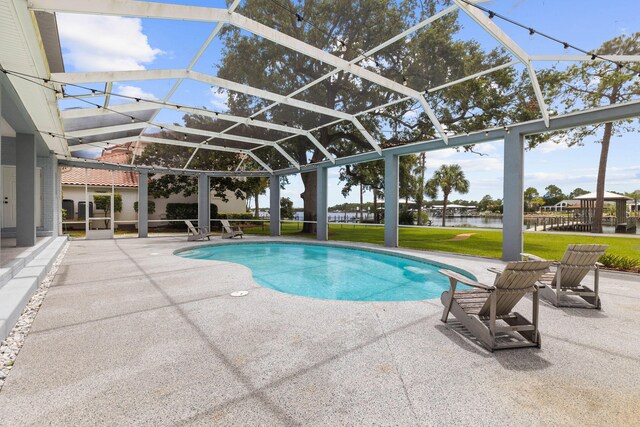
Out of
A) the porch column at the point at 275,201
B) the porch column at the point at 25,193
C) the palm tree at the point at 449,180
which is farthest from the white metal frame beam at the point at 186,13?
the palm tree at the point at 449,180

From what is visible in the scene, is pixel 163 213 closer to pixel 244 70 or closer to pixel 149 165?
pixel 149 165

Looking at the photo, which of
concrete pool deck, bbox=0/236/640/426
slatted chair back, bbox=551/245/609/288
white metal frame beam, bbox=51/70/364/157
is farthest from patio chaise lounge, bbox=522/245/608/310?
white metal frame beam, bbox=51/70/364/157

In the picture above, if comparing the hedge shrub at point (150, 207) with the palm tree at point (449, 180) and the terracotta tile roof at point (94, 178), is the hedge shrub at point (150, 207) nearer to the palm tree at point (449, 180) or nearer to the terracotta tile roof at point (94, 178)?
the terracotta tile roof at point (94, 178)

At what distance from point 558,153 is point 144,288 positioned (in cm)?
1443

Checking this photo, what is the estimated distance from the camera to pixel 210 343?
10.0 ft

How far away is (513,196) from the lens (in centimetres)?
775

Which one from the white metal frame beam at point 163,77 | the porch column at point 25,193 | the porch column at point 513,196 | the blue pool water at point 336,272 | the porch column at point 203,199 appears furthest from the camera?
the porch column at point 203,199

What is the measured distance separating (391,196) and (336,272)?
4.06 m

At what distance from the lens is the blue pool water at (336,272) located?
633 centimetres

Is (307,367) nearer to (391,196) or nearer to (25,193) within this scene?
(391,196)

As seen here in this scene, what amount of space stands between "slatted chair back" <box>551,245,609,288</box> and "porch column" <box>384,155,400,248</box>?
6711 mm

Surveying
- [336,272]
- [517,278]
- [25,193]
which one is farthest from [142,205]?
[517,278]

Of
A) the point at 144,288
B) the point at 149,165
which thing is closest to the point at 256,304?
the point at 144,288

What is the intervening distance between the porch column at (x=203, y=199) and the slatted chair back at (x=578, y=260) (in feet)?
49.2
